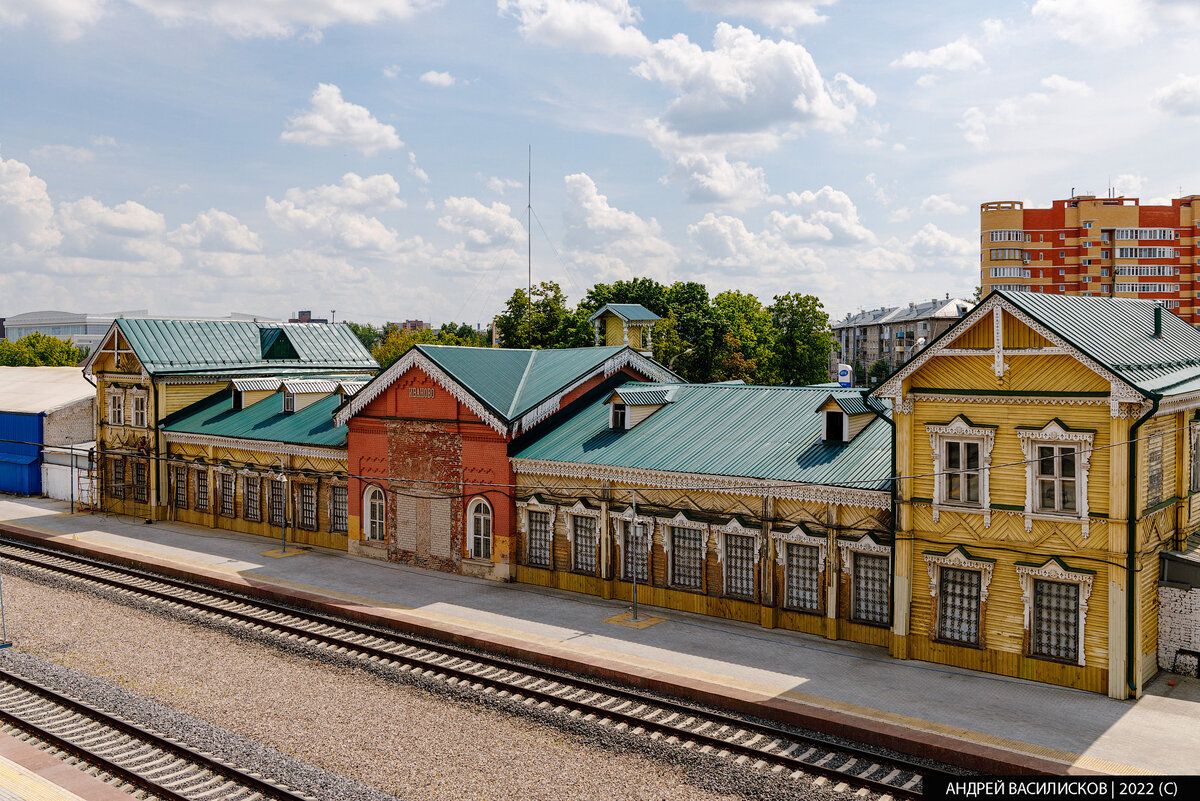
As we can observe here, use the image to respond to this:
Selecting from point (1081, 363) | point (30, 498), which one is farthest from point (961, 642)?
point (30, 498)

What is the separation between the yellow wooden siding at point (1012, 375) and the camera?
19.3 m

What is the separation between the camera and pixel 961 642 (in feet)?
68.1

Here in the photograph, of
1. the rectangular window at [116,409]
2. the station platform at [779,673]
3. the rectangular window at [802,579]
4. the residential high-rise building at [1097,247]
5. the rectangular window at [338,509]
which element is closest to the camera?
the station platform at [779,673]

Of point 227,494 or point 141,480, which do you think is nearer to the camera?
point 227,494

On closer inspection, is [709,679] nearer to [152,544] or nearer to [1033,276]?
[152,544]

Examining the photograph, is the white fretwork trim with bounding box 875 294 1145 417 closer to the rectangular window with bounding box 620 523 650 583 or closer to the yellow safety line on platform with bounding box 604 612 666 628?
the rectangular window with bounding box 620 523 650 583

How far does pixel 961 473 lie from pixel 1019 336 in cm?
336

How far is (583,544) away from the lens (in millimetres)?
27891

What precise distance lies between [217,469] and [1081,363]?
34.6m

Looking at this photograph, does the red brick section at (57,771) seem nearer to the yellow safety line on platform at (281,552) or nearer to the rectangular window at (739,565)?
the rectangular window at (739,565)

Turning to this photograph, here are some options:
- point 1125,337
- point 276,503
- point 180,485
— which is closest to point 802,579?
point 1125,337

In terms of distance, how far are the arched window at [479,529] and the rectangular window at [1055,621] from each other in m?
16.7

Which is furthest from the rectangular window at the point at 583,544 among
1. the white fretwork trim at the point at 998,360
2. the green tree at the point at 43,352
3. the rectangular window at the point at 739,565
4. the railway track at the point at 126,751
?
the green tree at the point at 43,352

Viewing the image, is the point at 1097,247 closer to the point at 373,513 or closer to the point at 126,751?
the point at 373,513
